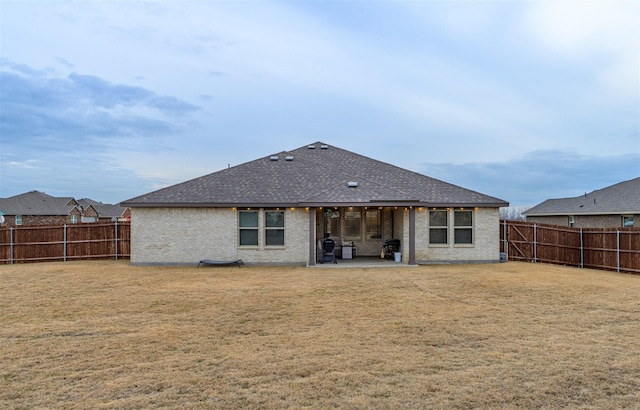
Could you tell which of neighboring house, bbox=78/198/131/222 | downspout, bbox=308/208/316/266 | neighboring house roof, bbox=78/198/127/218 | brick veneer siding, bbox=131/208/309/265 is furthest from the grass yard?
neighboring house roof, bbox=78/198/127/218

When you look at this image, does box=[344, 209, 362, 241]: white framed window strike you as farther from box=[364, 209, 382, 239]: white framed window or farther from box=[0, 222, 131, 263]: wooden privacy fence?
box=[0, 222, 131, 263]: wooden privacy fence

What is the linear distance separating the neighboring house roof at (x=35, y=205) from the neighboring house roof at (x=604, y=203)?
5424cm

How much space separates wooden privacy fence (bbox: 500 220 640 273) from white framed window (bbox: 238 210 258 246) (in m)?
12.0

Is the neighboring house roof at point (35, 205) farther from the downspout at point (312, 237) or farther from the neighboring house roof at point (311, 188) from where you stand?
the downspout at point (312, 237)

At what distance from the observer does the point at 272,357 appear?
493cm

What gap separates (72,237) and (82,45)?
423 inches

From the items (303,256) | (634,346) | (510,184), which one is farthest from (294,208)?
(510,184)

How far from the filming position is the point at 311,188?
16781 mm

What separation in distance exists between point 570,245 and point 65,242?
24916 millimetres

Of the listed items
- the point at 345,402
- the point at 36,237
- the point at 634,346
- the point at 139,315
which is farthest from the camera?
the point at 36,237

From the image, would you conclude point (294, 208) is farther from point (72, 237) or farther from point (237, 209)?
point (72, 237)

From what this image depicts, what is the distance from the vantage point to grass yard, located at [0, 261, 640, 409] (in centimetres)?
382

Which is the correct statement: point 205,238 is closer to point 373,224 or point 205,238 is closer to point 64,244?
point 64,244

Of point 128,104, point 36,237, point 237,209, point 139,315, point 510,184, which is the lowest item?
point 139,315
